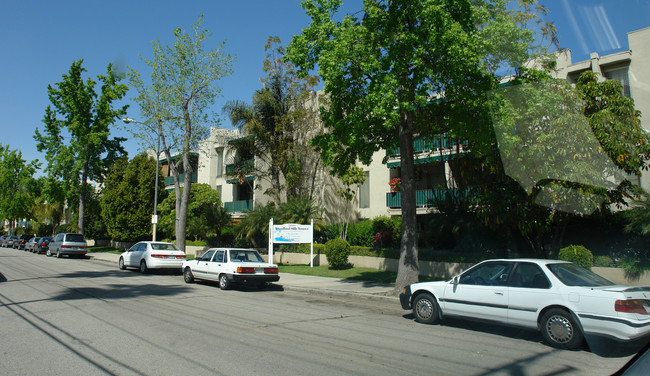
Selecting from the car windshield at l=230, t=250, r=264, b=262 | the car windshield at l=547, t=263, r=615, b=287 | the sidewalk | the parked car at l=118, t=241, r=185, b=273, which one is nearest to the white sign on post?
the sidewalk

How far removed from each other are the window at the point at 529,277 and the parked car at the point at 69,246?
104 ft

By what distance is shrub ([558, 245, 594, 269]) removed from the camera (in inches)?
555

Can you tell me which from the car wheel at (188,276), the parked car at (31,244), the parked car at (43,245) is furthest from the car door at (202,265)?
the parked car at (31,244)

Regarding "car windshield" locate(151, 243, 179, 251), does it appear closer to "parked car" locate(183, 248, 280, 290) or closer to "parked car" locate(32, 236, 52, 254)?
"parked car" locate(183, 248, 280, 290)

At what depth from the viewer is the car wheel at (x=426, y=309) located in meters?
9.08

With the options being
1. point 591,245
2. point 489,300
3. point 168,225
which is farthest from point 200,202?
point 489,300

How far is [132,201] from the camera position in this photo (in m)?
37.3

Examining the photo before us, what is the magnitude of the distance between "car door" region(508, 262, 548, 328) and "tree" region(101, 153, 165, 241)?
115 feet

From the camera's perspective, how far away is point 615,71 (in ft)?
63.1

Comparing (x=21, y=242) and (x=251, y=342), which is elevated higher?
(x=21, y=242)

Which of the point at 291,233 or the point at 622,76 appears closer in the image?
the point at 622,76

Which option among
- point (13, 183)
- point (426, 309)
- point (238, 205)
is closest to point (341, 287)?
point (426, 309)

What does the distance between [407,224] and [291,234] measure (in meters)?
9.65

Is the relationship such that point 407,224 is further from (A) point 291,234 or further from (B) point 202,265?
(A) point 291,234
